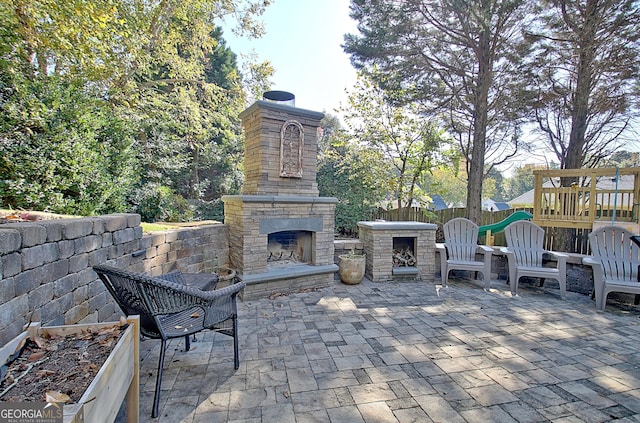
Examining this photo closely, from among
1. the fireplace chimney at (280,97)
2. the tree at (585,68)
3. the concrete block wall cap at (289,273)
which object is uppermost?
the tree at (585,68)

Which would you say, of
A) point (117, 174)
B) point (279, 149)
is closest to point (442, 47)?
point (279, 149)

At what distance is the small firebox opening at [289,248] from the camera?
4484 mm

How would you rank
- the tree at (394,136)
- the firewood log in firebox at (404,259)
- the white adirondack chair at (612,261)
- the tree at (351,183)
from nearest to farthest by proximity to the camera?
1. the white adirondack chair at (612,261)
2. the firewood log in firebox at (404,259)
3. the tree at (394,136)
4. the tree at (351,183)

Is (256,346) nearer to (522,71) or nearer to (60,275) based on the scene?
(60,275)

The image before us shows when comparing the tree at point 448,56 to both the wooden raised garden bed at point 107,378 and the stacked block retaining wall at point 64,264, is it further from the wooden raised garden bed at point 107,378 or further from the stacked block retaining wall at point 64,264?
the wooden raised garden bed at point 107,378

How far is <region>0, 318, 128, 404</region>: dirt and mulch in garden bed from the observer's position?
1.09 m

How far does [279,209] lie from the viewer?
4.05m

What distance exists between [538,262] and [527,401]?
3.28m

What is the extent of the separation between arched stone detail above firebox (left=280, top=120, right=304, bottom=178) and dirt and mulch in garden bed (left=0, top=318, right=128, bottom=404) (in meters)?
2.97

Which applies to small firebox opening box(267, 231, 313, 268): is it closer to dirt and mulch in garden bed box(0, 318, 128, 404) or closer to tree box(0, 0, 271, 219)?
tree box(0, 0, 271, 219)

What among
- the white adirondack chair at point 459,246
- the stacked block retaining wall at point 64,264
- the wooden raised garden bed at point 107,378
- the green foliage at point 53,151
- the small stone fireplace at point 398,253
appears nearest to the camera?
the wooden raised garden bed at point 107,378

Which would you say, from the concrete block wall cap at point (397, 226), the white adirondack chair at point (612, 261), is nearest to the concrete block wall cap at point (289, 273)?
the concrete block wall cap at point (397, 226)

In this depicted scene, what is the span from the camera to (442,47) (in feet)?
19.3

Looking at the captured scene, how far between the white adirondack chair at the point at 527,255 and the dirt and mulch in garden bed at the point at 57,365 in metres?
4.87
